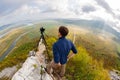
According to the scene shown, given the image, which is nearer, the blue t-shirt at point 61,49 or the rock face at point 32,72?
the blue t-shirt at point 61,49

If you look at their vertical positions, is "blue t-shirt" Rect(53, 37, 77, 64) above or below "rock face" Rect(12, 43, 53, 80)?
above

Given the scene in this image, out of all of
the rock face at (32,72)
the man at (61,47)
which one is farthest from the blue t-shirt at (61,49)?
the rock face at (32,72)

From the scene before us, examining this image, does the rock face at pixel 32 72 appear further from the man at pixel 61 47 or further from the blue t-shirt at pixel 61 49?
the blue t-shirt at pixel 61 49

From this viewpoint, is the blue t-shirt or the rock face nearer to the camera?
the blue t-shirt

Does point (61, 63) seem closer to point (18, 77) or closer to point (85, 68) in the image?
point (18, 77)

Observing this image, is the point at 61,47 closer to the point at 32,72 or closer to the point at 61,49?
the point at 61,49

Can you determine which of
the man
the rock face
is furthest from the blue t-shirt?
the rock face

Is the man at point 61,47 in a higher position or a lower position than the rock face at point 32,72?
higher

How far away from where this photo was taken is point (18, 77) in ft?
69.8

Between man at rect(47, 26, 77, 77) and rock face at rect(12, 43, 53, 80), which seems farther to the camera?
rock face at rect(12, 43, 53, 80)

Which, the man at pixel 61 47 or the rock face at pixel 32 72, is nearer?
the man at pixel 61 47

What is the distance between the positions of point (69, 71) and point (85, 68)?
21.6 ft

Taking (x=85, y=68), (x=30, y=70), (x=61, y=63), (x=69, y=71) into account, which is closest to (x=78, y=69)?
(x=85, y=68)

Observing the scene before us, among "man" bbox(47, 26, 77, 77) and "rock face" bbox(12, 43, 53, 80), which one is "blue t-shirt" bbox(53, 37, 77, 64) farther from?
"rock face" bbox(12, 43, 53, 80)
